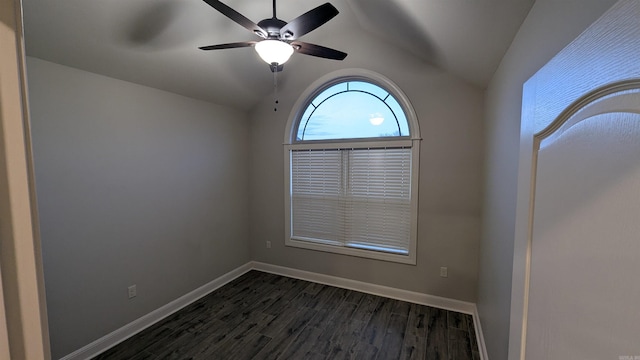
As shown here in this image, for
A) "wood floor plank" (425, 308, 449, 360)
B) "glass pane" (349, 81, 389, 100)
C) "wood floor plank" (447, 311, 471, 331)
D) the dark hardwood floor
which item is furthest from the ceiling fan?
"wood floor plank" (447, 311, 471, 331)

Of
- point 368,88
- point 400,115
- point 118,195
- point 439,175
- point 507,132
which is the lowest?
point 118,195

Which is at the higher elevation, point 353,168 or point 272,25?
point 272,25

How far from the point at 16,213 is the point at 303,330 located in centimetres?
253

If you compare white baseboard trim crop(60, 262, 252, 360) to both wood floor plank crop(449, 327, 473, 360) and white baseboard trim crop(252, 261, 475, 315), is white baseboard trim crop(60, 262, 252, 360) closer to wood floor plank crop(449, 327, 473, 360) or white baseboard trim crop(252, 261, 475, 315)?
white baseboard trim crop(252, 261, 475, 315)

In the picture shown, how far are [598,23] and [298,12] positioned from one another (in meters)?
2.41

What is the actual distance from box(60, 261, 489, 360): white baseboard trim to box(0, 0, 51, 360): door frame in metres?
2.51

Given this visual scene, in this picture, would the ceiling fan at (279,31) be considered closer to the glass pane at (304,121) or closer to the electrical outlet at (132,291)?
the glass pane at (304,121)

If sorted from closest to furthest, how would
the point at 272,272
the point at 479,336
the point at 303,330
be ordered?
the point at 479,336, the point at 303,330, the point at 272,272

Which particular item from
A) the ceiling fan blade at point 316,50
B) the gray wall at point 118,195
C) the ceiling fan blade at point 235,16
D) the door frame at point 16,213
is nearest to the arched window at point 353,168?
the gray wall at point 118,195

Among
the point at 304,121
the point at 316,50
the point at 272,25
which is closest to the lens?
the point at 272,25

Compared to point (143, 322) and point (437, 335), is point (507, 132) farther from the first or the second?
point (143, 322)

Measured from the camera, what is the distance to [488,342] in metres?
1.88

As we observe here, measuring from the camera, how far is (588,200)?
49cm

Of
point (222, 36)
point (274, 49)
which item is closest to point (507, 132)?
point (274, 49)
